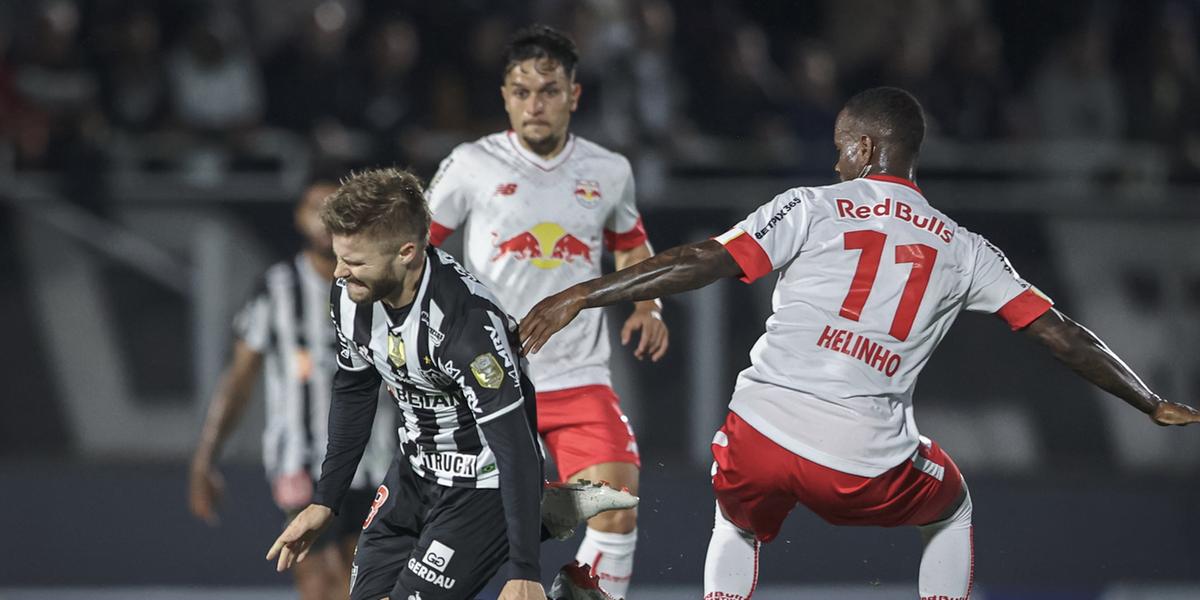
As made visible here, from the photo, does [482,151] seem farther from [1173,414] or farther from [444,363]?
[1173,414]

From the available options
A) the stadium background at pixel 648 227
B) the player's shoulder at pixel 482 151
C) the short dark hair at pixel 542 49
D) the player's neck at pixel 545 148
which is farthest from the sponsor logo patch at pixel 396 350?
the stadium background at pixel 648 227

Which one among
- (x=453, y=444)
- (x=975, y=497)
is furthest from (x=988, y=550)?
Result: (x=453, y=444)

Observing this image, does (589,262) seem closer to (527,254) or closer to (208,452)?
(527,254)

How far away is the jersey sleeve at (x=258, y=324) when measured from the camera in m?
6.63

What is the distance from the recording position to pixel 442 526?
4.62 m

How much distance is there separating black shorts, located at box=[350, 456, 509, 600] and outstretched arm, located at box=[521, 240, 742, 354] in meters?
0.63

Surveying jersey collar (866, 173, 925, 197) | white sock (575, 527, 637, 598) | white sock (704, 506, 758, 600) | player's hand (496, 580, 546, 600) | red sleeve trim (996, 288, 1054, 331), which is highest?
jersey collar (866, 173, 925, 197)

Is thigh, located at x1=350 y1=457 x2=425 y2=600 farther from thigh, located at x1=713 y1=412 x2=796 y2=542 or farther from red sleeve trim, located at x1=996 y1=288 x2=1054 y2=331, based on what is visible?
red sleeve trim, located at x1=996 y1=288 x2=1054 y2=331

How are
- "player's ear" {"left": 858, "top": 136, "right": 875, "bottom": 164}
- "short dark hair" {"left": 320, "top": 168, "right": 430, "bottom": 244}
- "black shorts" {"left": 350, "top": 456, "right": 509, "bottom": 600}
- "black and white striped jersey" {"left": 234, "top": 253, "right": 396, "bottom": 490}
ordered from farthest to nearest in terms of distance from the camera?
"black and white striped jersey" {"left": 234, "top": 253, "right": 396, "bottom": 490} → "player's ear" {"left": 858, "top": 136, "right": 875, "bottom": 164} → "black shorts" {"left": 350, "top": 456, "right": 509, "bottom": 600} → "short dark hair" {"left": 320, "top": 168, "right": 430, "bottom": 244}

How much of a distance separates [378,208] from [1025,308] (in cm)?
207

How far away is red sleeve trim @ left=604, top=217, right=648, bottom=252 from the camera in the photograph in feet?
19.9

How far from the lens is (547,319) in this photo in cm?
448

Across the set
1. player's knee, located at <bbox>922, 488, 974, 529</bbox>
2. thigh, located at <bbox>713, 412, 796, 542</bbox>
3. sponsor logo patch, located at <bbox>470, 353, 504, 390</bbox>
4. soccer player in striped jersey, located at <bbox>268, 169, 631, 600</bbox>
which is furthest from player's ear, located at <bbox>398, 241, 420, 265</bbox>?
player's knee, located at <bbox>922, 488, 974, 529</bbox>

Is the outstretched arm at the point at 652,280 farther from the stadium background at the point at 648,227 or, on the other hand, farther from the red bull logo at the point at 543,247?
the stadium background at the point at 648,227
